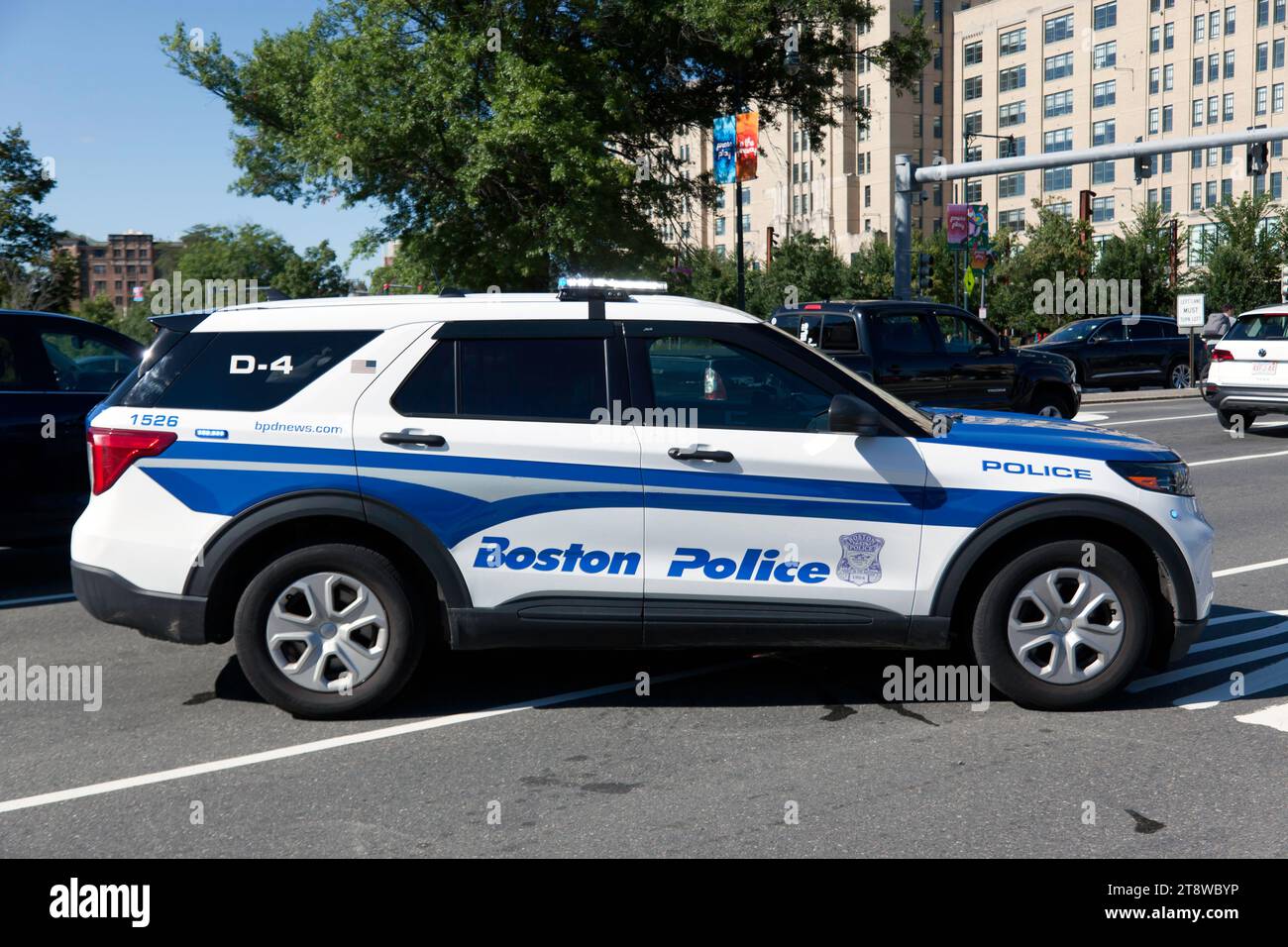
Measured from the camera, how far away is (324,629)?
5.33 m

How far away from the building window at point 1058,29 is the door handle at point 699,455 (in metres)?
94.2

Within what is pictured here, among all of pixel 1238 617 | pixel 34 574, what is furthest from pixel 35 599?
pixel 1238 617

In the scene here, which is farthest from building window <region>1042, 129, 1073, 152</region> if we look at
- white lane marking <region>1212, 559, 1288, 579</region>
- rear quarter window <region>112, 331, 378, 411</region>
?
rear quarter window <region>112, 331, 378, 411</region>

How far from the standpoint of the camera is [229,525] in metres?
5.31

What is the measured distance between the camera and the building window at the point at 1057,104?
89.5 metres

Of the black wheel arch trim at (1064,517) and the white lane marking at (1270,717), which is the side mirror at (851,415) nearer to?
the black wheel arch trim at (1064,517)

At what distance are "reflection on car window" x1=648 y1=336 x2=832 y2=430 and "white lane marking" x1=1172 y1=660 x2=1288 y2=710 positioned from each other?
81.9 inches

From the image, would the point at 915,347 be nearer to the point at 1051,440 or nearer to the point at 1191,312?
the point at 1051,440

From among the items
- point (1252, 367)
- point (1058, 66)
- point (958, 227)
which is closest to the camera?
point (1252, 367)

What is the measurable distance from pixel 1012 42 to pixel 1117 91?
1081 cm

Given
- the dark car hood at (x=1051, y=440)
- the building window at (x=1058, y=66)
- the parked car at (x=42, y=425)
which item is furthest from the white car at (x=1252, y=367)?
the building window at (x=1058, y=66)

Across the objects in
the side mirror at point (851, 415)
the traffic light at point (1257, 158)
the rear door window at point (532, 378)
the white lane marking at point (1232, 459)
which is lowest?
the white lane marking at point (1232, 459)
